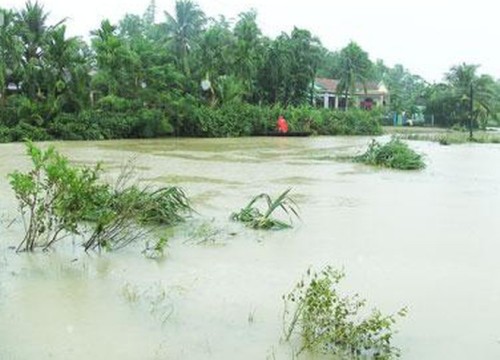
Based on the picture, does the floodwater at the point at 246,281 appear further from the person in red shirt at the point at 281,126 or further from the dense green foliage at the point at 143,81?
the person in red shirt at the point at 281,126

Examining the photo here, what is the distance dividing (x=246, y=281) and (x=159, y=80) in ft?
76.2

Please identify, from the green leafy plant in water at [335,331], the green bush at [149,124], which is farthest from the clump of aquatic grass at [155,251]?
the green bush at [149,124]

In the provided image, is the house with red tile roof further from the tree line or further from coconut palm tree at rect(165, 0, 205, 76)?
coconut palm tree at rect(165, 0, 205, 76)

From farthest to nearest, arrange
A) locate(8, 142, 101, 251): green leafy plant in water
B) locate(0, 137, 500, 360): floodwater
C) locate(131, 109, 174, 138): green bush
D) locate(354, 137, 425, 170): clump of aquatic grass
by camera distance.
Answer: locate(131, 109, 174, 138): green bush
locate(354, 137, 425, 170): clump of aquatic grass
locate(8, 142, 101, 251): green leafy plant in water
locate(0, 137, 500, 360): floodwater

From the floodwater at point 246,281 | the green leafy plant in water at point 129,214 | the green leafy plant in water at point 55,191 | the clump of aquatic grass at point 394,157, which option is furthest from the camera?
the clump of aquatic grass at point 394,157

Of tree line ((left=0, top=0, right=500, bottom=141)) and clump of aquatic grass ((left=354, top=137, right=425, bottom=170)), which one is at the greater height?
tree line ((left=0, top=0, right=500, bottom=141))

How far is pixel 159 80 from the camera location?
28.0 m

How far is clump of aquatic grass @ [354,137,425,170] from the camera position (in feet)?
55.8

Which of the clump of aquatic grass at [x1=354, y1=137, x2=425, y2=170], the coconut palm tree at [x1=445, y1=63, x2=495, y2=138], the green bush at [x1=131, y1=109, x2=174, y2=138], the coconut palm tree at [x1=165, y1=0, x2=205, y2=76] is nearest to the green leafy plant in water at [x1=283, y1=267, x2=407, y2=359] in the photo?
the clump of aquatic grass at [x1=354, y1=137, x2=425, y2=170]

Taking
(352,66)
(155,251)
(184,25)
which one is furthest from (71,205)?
(352,66)

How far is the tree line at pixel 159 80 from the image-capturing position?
24.8 meters

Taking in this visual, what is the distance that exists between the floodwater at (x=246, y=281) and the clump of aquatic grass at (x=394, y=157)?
554 cm

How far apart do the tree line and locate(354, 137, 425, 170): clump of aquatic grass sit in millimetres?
12377

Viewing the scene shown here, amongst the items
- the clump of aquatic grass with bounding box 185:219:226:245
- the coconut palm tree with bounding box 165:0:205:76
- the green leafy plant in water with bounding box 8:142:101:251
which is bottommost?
the clump of aquatic grass with bounding box 185:219:226:245
